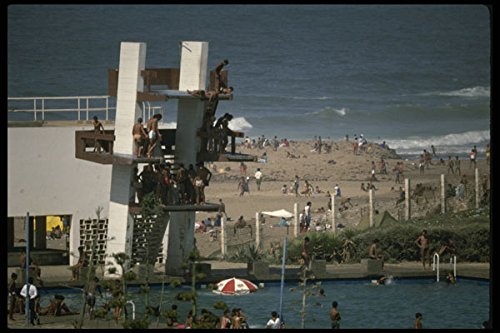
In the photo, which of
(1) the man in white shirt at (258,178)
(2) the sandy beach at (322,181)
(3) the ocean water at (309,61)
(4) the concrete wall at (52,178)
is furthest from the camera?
(3) the ocean water at (309,61)

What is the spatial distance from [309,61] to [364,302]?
9476cm

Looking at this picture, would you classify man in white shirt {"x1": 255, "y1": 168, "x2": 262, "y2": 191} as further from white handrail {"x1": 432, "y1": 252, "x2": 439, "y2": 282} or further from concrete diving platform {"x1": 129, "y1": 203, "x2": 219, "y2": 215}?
concrete diving platform {"x1": 129, "y1": 203, "x2": 219, "y2": 215}

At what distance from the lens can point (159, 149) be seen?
34.8m

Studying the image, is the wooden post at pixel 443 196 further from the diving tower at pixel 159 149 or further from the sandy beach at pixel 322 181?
the diving tower at pixel 159 149

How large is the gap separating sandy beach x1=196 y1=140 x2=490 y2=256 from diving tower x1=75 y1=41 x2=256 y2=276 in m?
11.1

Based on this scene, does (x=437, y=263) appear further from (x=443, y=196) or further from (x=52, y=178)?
(x=443, y=196)

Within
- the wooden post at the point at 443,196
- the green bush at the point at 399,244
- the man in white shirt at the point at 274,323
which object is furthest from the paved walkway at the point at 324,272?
the wooden post at the point at 443,196

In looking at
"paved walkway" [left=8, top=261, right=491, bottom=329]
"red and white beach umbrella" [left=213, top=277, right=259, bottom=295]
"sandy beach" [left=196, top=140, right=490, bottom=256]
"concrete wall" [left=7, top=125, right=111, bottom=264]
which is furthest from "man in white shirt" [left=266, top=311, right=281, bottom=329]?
"sandy beach" [left=196, top=140, right=490, bottom=256]

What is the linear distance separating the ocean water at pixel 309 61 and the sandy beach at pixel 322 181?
33.6 ft

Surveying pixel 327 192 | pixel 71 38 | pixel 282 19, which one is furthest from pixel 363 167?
pixel 282 19

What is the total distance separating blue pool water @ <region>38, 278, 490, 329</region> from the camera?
1241 inches

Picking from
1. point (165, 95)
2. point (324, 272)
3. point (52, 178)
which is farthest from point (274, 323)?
point (52, 178)

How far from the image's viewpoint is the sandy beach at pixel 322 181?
51594 mm
